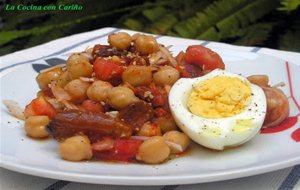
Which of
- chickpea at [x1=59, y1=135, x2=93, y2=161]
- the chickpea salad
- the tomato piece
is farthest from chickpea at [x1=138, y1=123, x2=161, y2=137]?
the tomato piece

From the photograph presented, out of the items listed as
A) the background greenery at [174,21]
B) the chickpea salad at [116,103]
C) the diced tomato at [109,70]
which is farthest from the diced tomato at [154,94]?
the background greenery at [174,21]

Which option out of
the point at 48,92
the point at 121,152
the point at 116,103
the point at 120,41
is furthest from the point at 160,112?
the point at 48,92

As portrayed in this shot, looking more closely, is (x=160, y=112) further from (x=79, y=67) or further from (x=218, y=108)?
(x=79, y=67)

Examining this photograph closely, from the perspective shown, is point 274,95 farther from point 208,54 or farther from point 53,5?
point 53,5

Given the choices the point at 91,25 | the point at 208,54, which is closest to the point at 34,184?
the point at 208,54

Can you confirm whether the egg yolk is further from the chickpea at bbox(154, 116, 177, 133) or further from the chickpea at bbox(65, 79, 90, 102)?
the chickpea at bbox(65, 79, 90, 102)

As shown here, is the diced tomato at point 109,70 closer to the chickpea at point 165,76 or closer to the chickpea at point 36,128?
the chickpea at point 165,76
